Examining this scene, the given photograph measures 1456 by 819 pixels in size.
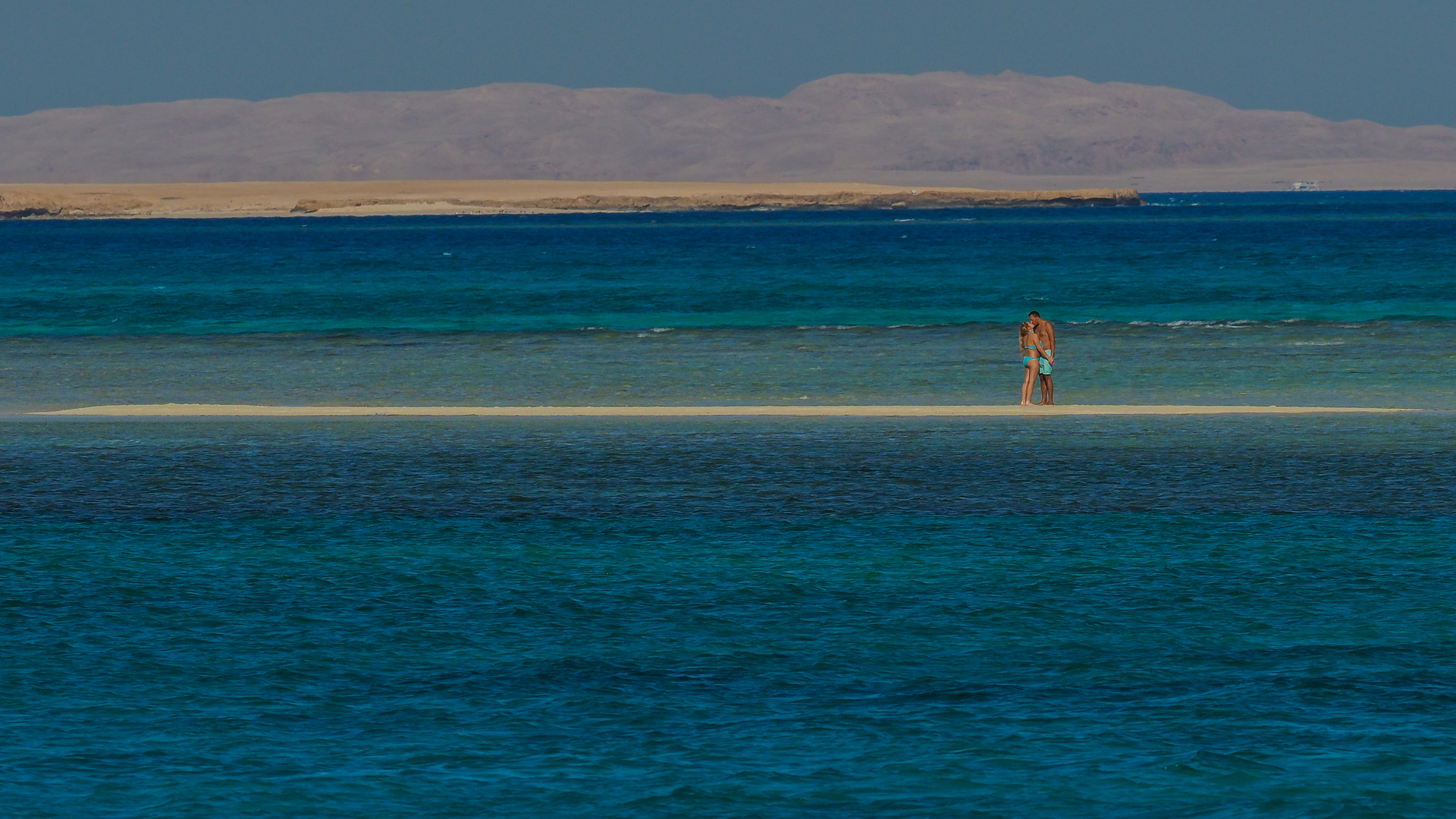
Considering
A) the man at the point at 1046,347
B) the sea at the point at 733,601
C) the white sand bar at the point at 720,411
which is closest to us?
the sea at the point at 733,601

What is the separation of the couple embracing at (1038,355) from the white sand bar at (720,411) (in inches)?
12.4

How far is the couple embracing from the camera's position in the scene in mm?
29250

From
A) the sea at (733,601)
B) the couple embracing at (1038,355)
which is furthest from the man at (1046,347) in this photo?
the sea at (733,601)

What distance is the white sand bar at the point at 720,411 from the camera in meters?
28.4

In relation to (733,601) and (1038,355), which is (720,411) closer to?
(1038,355)

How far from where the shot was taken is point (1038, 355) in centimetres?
2948

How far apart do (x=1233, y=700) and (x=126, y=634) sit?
7.90 metres

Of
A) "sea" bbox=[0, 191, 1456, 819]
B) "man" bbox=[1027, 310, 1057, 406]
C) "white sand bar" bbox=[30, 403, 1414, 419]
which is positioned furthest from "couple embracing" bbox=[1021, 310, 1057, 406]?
"sea" bbox=[0, 191, 1456, 819]

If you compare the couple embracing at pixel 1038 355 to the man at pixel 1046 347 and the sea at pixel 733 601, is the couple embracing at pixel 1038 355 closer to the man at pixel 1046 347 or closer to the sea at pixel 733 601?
the man at pixel 1046 347

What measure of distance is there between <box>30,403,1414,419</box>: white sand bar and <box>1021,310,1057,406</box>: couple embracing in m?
0.32

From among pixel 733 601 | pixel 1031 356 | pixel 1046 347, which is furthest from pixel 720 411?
pixel 733 601

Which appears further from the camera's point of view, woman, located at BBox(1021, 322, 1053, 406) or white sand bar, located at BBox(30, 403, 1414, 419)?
woman, located at BBox(1021, 322, 1053, 406)

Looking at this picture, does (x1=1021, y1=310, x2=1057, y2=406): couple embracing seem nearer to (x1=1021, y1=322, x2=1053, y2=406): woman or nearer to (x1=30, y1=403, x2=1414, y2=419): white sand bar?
(x1=1021, y1=322, x2=1053, y2=406): woman

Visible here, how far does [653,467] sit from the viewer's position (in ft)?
72.8
